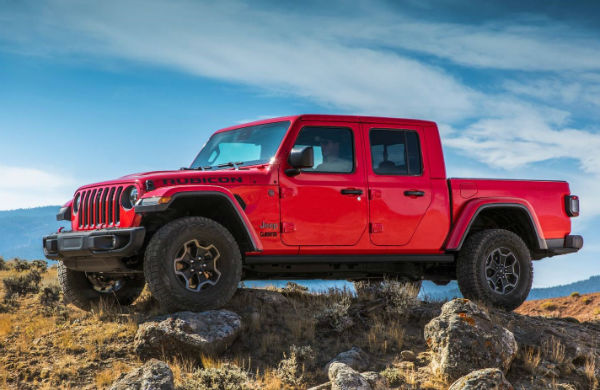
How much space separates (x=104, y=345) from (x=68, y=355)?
0.39 meters

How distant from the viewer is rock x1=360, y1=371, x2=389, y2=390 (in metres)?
6.11

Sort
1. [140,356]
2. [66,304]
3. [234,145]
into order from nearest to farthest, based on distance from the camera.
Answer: [140,356] < [234,145] < [66,304]

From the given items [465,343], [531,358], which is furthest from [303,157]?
[531,358]

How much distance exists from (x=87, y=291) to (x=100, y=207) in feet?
5.61

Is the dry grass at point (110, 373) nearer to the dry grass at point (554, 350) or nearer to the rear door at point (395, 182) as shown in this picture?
the rear door at point (395, 182)

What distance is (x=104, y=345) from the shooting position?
292 inches

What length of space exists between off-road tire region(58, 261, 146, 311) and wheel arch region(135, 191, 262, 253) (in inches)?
74.6

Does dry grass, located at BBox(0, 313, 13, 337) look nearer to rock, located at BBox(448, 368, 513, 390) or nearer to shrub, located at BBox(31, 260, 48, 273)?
rock, located at BBox(448, 368, 513, 390)

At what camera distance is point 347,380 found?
590 cm

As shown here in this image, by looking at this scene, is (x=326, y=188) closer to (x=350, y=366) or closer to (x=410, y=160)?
(x=410, y=160)

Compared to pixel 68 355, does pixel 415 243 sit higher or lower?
higher

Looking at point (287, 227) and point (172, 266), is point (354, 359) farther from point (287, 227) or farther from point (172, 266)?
point (172, 266)

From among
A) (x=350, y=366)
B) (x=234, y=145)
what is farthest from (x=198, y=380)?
(x=234, y=145)

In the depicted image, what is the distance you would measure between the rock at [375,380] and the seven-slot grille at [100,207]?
3.25 m
